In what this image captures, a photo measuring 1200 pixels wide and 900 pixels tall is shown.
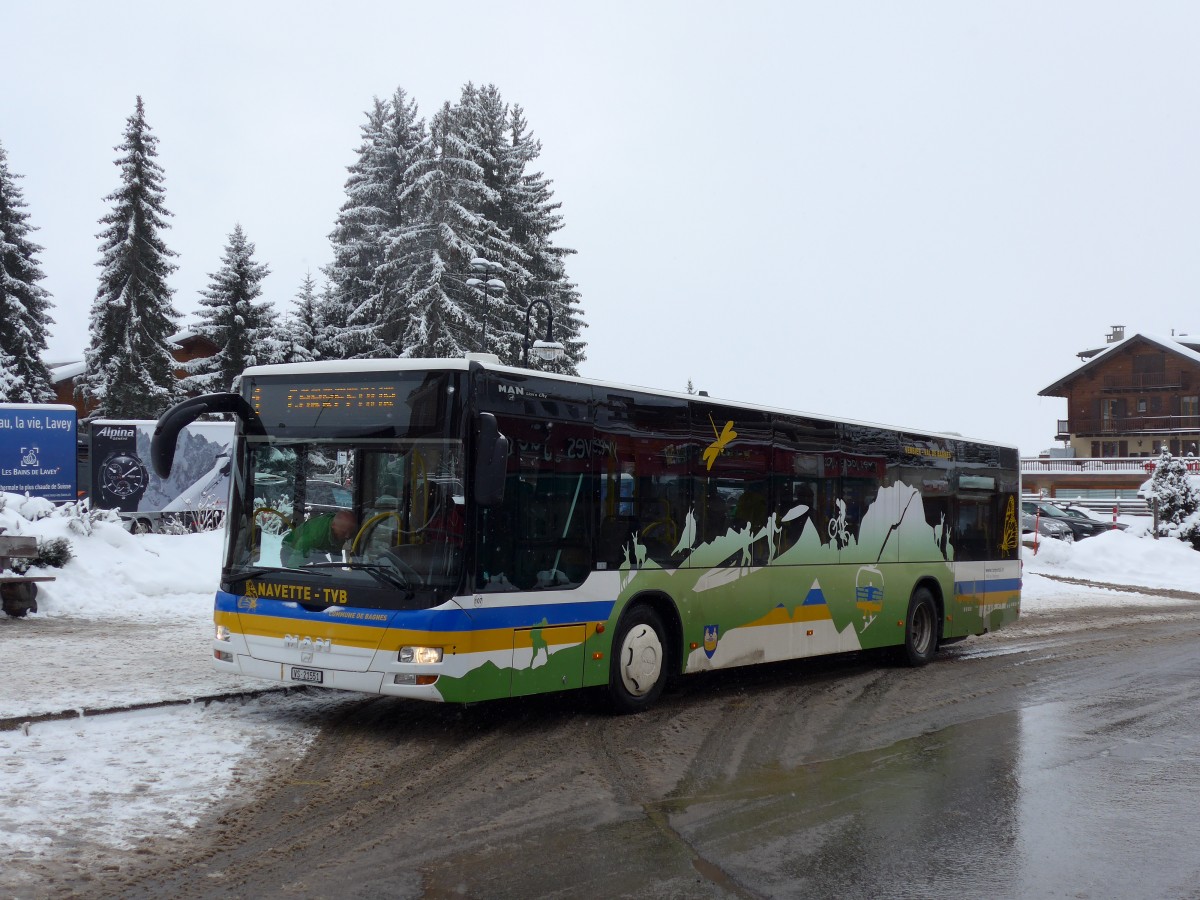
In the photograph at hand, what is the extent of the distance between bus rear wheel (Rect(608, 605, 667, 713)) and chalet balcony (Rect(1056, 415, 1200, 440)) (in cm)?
7851

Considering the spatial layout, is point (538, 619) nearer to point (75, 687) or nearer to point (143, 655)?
point (75, 687)

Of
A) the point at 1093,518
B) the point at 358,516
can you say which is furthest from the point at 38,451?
the point at 1093,518

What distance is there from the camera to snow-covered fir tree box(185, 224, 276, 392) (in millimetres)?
57469

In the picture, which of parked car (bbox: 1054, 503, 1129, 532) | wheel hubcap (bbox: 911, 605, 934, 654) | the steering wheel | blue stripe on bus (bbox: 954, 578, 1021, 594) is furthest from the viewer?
parked car (bbox: 1054, 503, 1129, 532)

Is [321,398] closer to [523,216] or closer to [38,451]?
[38,451]

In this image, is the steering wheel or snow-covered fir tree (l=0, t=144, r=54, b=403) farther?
snow-covered fir tree (l=0, t=144, r=54, b=403)

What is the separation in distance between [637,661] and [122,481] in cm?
2121

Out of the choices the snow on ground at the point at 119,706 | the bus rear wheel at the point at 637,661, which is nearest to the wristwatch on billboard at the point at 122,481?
the snow on ground at the point at 119,706

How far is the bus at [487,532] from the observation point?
865 centimetres

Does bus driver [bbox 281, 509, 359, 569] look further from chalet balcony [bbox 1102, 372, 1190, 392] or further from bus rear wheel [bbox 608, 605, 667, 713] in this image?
chalet balcony [bbox 1102, 372, 1190, 392]

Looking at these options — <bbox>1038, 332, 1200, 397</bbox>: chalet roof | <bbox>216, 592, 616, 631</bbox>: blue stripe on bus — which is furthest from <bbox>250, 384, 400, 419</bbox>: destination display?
<bbox>1038, 332, 1200, 397</bbox>: chalet roof

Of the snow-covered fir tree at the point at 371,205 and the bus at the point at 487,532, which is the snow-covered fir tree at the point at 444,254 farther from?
the bus at the point at 487,532

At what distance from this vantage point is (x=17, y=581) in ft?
48.6

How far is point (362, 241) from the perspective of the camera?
54.0 meters
